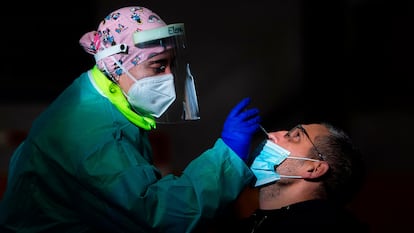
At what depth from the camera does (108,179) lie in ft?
6.22

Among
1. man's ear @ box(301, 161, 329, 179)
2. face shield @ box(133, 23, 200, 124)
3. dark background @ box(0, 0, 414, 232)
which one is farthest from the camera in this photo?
dark background @ box(0, 0, 414, 232)

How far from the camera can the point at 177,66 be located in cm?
222

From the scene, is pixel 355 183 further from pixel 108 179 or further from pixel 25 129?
pixel 25 129

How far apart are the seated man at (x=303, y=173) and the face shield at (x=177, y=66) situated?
1.00 feet

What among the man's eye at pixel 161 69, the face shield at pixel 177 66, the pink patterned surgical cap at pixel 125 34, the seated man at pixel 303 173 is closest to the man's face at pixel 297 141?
the seated man at pixel 303 173

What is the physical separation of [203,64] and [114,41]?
2801 millimetres

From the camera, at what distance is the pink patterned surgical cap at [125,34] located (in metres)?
2.10

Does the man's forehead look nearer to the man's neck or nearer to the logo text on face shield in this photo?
the man's neck

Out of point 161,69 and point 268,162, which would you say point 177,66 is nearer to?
point 161,69

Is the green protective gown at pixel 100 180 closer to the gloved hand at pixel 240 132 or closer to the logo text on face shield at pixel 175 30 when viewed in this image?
the gloved hand at pixel 240 132

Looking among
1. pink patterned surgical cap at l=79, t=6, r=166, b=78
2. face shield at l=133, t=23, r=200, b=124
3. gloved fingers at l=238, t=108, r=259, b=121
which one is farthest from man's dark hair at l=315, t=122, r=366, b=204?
pink patterned surgical cap at l=79, t=6, r=166, b=78

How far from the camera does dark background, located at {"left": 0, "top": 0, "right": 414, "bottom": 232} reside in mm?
4836

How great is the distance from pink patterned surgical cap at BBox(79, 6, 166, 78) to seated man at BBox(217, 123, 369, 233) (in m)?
0.57

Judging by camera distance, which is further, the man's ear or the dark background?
the dark background
